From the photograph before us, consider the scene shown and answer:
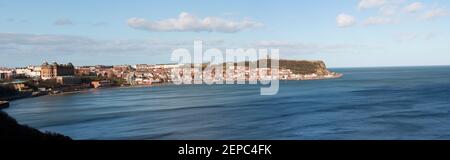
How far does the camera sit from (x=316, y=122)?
18609 mm

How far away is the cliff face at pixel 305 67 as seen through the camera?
281 feet

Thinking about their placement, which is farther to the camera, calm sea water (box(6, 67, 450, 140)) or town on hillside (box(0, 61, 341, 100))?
town on hillside (box(0, 61, 341, 100))

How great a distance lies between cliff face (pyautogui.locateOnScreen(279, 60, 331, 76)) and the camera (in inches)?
3374

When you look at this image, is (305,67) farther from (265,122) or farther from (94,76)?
(265,122)

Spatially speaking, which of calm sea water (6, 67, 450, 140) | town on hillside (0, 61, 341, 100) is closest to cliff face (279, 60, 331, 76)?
town on hillside (0, 61, 341, 100)

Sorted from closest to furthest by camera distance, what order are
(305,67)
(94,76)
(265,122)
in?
(265,122) → (94,76) → (305,67)

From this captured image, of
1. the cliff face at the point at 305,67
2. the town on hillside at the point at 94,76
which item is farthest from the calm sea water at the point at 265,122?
the cliff face at the point at 305,67

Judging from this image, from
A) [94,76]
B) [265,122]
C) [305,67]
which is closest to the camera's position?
[265,122]

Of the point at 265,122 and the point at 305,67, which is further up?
the point at 305,67

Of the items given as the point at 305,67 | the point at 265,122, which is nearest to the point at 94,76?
the point at 305,67

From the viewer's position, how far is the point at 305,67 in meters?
89.1

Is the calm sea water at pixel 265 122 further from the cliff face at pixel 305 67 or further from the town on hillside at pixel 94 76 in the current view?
the cliff face at pixel 305 67

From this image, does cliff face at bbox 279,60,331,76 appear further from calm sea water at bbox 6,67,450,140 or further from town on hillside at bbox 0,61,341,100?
calm sea water at bbox 6,67,450,140
